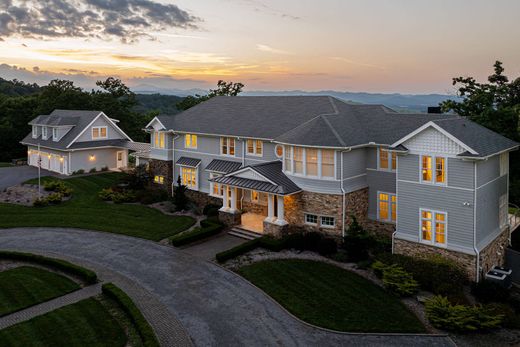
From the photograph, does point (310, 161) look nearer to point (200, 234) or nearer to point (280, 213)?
point (280, 213)

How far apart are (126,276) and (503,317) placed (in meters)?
17.8

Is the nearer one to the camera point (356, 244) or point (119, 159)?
point (356, 244)

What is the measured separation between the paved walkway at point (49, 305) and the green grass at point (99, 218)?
7841 millimetres

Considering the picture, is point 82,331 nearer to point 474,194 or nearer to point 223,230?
point 223,230

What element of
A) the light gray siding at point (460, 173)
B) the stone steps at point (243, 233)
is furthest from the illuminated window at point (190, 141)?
the light gray siding at point (460, 173)

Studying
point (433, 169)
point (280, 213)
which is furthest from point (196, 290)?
point (433, 169)

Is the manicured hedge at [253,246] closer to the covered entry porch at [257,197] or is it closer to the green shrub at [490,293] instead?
the covered entry porch at [257,197]

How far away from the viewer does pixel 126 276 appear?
826 inches

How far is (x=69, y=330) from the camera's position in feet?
51.9

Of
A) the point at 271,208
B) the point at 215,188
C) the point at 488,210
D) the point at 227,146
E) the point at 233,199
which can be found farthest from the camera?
the point at 215,188

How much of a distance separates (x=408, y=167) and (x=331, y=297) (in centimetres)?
860

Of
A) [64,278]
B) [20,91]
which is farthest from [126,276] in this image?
[20,91]

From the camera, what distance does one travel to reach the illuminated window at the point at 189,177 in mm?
35806

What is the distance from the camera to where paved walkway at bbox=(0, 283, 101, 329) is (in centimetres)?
1667
